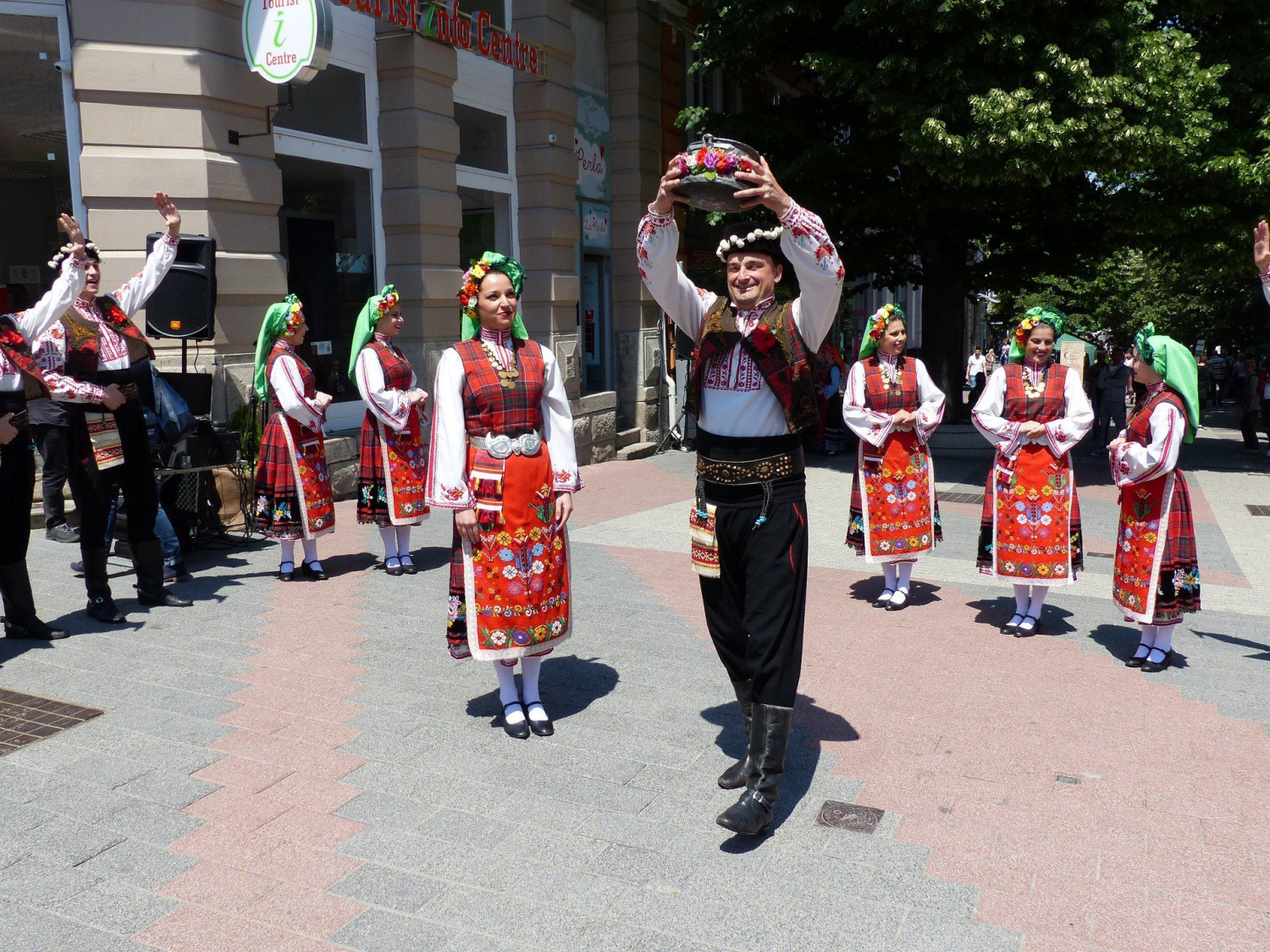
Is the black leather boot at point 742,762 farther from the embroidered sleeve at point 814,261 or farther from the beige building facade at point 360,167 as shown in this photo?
the beige building facade at point 360,167

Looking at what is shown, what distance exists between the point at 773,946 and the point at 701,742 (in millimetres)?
1584

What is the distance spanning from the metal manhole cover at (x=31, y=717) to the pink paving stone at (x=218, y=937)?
5.75 feet

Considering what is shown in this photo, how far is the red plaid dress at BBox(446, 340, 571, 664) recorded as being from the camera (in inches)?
181

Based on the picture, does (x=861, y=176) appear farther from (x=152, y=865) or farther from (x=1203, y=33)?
(x=152, y=865)

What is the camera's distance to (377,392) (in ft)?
25.3

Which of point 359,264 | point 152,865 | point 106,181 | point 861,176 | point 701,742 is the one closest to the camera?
point 152,865

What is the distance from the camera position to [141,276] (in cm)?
678

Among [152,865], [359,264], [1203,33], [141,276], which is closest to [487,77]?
[359,264]

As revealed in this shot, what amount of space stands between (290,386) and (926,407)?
4428 mm

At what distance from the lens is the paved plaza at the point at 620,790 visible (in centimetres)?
324

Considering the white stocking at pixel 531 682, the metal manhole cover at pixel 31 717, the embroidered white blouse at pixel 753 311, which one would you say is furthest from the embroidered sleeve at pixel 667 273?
the metal manhole cover at pixel 31 717

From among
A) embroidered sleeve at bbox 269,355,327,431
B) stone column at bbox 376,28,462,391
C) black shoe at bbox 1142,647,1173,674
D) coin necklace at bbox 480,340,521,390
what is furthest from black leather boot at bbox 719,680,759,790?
stone column at bbox 376,28,462,391

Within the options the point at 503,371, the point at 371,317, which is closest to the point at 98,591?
the point at 371,317

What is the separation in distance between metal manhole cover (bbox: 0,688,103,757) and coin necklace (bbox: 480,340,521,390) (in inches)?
96.8
